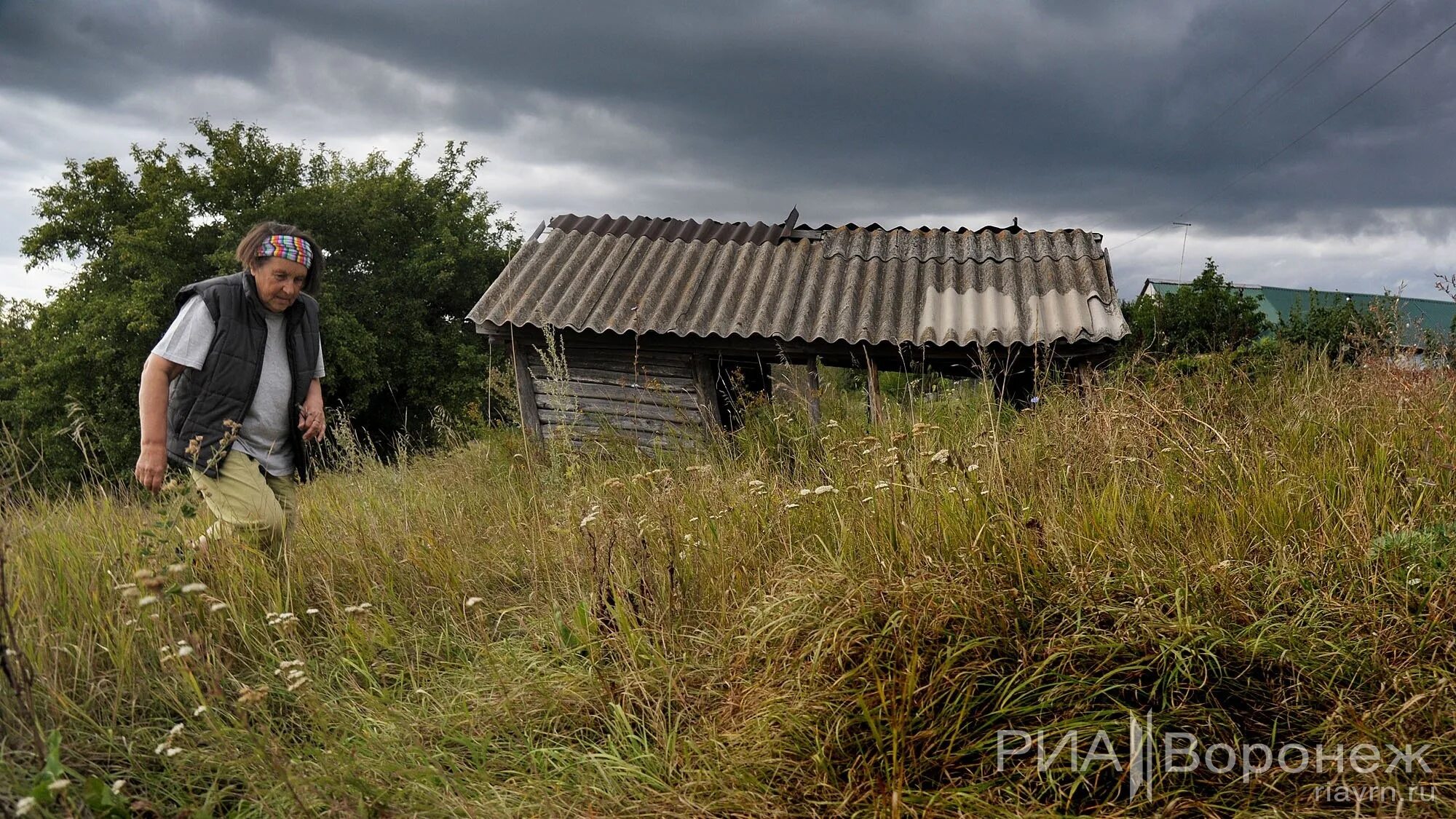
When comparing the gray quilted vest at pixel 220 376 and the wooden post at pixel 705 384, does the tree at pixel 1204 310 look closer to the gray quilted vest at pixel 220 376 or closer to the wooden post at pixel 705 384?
the wooden post at pixel 705 384

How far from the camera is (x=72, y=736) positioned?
114 inches

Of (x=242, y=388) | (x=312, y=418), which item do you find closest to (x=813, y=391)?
(x=312, y=418)

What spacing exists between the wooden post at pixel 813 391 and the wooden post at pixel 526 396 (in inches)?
116

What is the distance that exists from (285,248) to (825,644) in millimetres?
3274

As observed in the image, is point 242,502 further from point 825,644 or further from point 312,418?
point 825,644

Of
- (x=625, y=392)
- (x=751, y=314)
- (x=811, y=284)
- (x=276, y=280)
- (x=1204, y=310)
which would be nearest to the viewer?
(x=276, y=280)

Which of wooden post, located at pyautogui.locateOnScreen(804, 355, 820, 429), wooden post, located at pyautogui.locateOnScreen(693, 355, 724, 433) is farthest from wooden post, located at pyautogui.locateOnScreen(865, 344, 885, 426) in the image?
wooden post, located at pyautogui.locateOnScreen(693, 355, 724, 433)

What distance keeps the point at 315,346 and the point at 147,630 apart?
1.78m

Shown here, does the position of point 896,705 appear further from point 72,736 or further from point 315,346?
point 315,346

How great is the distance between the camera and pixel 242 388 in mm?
4070

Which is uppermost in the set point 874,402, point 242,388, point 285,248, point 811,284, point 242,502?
point 811,284

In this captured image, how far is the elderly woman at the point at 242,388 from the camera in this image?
3.89 metres

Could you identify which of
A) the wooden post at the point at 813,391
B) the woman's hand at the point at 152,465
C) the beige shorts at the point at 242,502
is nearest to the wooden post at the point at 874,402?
the wooden post at the point at 813,391

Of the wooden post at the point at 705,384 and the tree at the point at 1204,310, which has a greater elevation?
the tree at the point at 1204,310
